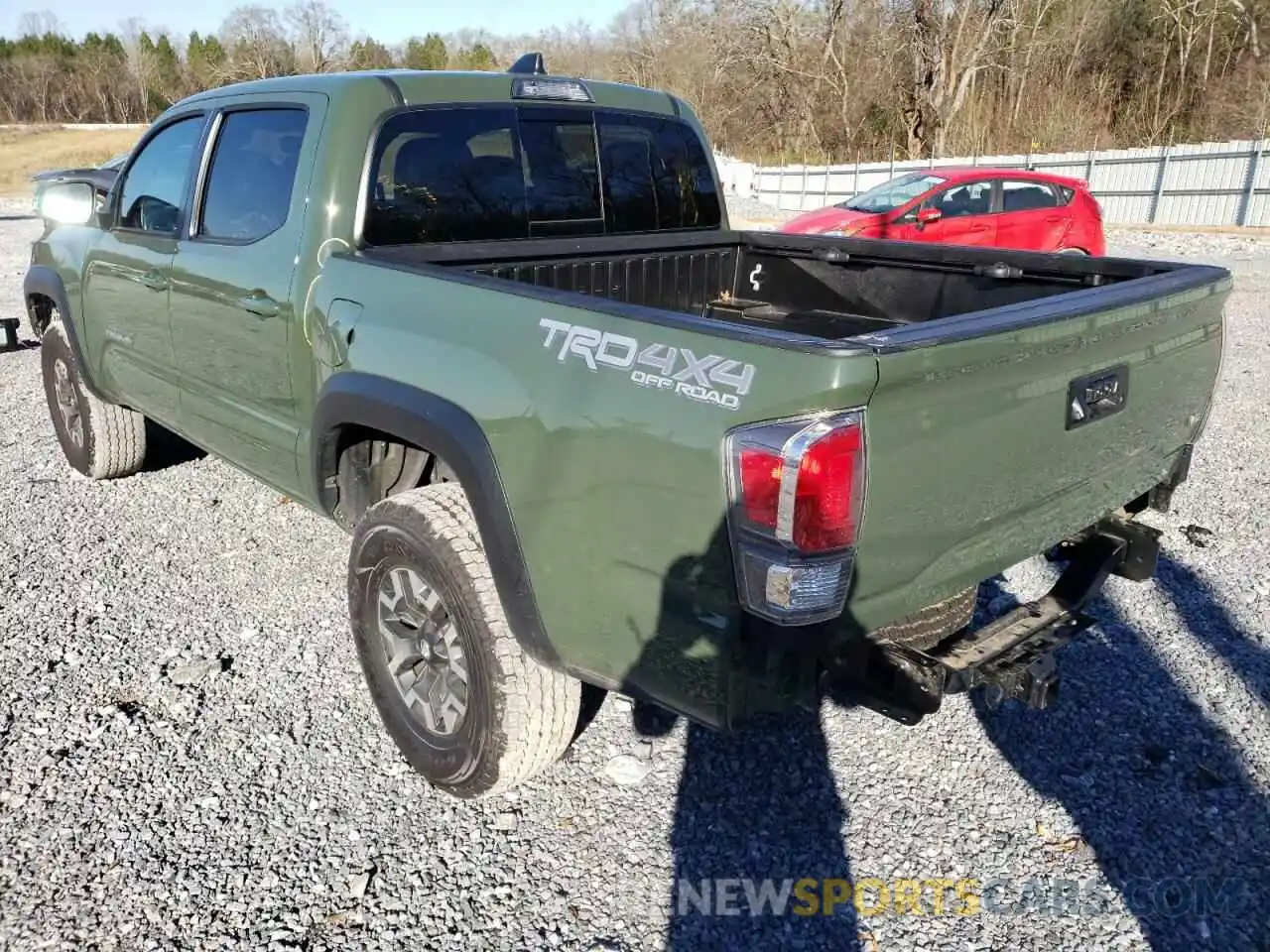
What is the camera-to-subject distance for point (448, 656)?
279cm

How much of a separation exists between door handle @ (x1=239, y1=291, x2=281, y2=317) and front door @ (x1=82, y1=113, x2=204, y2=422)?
2.38ft

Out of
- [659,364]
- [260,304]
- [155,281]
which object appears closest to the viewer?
[659,364]

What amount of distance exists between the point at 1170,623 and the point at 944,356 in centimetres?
245

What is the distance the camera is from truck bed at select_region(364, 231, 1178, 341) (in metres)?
3.34

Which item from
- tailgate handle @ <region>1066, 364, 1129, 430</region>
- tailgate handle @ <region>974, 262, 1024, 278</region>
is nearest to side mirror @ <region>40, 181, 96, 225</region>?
tailgate handle @ <region>974, 262, 1024, 278</region>

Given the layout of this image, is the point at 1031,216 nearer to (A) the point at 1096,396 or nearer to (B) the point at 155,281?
(A) the point at 1096,396

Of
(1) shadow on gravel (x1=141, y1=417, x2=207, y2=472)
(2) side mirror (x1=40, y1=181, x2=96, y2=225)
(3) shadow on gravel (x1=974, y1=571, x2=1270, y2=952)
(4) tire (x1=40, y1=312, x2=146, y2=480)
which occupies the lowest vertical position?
(3) shadow on gravel (x1=974, y1=571, x2=1270, y2=952)

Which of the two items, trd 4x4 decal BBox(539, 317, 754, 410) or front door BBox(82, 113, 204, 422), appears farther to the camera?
front door BBox(82, 113, 204, 422)

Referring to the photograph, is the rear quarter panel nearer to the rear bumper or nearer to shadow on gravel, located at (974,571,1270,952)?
the rear bumper

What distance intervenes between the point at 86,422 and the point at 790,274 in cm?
383

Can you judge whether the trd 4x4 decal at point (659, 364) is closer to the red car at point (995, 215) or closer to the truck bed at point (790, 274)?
the truck bed at point (790, 274)

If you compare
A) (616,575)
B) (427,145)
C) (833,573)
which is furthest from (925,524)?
(427,145)

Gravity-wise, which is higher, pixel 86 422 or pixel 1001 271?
pixel 1001 271

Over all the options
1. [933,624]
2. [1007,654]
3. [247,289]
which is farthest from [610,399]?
[247,289]
